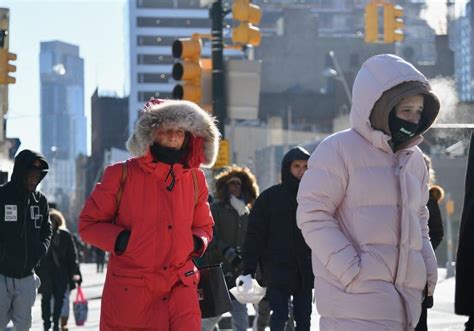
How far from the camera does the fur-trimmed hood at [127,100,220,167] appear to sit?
8109mm

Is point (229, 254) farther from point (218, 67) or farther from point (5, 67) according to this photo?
point (218, 67)

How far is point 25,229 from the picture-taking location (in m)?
11.6

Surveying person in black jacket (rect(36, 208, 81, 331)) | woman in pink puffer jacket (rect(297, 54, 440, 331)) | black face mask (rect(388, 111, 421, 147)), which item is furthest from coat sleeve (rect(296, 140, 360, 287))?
person in black jacket (rect(36, 208, 81, 331))

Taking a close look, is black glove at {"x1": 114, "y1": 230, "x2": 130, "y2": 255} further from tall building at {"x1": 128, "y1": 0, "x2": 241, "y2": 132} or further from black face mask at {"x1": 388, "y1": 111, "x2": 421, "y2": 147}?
tall building at {"x1": 128, "y1": 0, "x2": 241, "y2": 132}

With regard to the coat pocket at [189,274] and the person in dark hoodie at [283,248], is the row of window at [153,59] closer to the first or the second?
the person in dark hoodie at [283,248]

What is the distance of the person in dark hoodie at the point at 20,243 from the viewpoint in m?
11.5

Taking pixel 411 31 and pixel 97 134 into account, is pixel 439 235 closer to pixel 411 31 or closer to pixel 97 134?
pixel 411 31

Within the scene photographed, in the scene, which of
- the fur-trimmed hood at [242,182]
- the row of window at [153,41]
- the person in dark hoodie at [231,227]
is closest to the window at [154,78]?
the row of window at [153,41]

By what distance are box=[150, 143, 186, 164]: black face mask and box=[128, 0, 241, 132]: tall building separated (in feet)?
518

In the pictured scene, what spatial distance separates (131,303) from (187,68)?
469 inches

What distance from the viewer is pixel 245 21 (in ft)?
66.5

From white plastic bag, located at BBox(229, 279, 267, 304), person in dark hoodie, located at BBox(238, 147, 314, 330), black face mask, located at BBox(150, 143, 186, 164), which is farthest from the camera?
white plastic bag, located at BBox(229, 279, 267, 304)

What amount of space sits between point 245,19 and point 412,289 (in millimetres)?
13840

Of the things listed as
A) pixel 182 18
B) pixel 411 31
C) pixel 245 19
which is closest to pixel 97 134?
pixel 182 18
